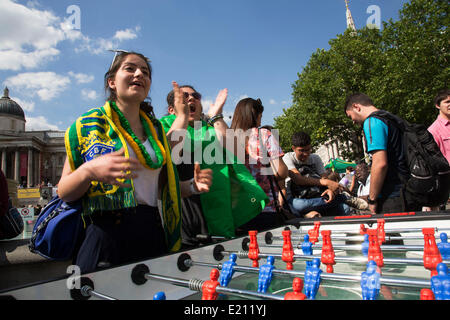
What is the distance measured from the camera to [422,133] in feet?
8.78

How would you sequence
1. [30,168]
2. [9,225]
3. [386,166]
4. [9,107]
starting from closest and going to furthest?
[9,225]
[386,166]
[30,168]
[9,107]

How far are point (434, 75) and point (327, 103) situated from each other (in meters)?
7.23

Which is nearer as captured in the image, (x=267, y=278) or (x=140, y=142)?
(x=267, y=278)

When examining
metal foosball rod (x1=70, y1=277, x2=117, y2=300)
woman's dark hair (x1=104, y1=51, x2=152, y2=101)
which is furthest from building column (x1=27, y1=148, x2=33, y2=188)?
metal foosball rod (x1=70, y1=277, x2=117, y2=300)

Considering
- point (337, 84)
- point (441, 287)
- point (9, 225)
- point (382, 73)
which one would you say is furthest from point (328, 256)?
point (337, 84)

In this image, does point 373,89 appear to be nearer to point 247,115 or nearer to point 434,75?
point 434,75

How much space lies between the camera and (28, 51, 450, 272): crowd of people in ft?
4.35

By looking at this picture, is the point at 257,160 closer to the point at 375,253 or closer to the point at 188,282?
the point at 375,253

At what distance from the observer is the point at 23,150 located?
56750 millimetres

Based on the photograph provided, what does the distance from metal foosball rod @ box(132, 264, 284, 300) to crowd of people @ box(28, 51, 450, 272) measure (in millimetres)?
177

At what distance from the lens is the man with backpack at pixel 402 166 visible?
100 inches

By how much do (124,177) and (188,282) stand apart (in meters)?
0.48
